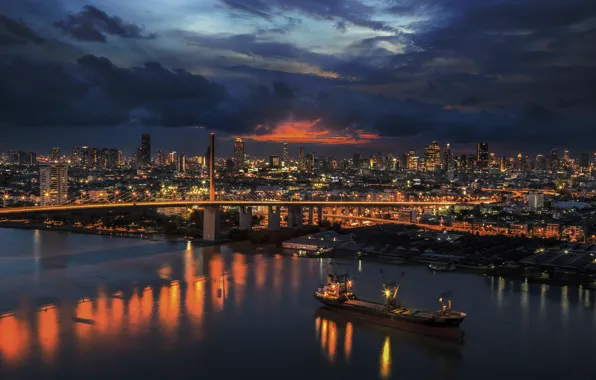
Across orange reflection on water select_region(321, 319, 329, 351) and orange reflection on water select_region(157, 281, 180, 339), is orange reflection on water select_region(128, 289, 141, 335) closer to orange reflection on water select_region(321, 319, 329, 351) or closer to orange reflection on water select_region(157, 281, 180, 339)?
orange reflection on water select_region(157, 281, 180, 339)

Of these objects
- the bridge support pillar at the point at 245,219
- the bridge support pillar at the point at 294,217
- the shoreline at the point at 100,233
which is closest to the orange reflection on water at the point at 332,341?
the shoreline at the point at 100,233

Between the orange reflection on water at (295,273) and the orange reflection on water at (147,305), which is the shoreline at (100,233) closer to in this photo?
the orange reflection on water at (295,273)

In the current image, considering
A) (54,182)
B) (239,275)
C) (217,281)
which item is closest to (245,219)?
(239,275)

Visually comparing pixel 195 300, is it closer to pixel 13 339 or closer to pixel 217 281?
pixel 217 281

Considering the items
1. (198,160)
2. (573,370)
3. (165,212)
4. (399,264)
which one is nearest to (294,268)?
(399,264)

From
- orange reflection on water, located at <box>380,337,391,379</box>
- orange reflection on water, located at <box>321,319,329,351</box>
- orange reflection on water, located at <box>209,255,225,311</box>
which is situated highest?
orange reflection on water, located at <box>209,255,225,311</box>

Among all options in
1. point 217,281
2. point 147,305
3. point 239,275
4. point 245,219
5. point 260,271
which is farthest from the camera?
point 245,219

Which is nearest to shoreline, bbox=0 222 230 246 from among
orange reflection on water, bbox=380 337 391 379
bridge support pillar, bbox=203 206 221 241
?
bridge support pillar, bbox=203 206 221 241
